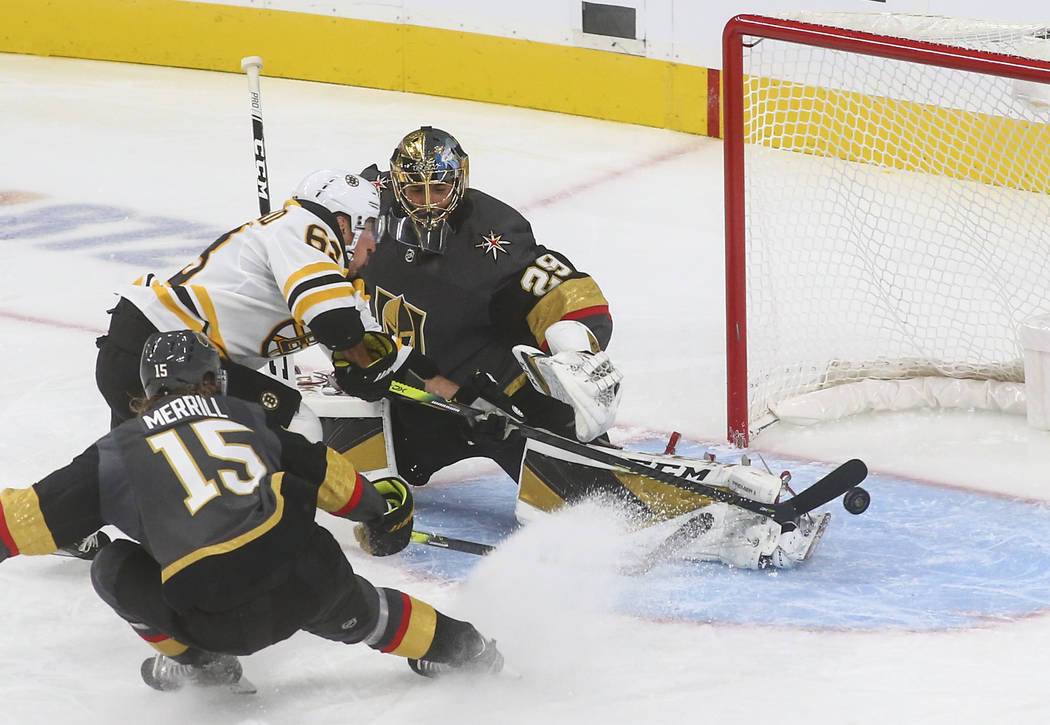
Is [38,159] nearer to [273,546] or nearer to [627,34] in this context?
[627,34]

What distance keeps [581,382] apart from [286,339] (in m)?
0.63

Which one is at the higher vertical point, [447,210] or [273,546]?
[447,210]

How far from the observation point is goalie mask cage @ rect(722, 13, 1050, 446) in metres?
3.91

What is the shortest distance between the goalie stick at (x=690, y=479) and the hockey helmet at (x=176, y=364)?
2.66ft

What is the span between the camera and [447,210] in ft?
10.6

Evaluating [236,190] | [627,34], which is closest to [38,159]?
[236,190]

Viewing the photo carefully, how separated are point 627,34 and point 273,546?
194 inches

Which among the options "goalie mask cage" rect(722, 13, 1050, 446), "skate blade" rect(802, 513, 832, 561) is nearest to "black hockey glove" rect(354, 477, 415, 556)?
"skate blade" rect(802, 513, 832, 561)

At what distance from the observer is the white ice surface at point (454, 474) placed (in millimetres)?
2559

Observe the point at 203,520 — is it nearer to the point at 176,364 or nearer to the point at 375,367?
the point at 176,364

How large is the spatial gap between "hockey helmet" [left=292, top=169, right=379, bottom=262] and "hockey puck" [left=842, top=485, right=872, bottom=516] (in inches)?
45.1

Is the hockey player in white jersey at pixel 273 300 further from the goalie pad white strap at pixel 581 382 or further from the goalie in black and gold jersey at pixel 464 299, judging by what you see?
the goalie pad white strap at pixel 581 382

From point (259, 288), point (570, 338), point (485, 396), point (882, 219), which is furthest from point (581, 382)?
point (882, 219)

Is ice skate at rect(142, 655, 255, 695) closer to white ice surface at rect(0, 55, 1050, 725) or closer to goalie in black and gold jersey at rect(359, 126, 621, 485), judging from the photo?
white ice surface at rect(0, 55, 1050, 725)
